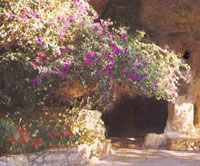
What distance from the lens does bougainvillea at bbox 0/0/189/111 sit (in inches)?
231

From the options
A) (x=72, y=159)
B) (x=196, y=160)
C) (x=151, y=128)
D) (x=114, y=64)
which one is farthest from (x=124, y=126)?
(x=114, y=64)

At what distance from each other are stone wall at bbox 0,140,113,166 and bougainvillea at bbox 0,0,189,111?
1.50 metres

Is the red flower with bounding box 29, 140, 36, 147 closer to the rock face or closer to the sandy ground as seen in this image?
the sandy ground

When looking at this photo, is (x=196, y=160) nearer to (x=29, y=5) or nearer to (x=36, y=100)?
(x=36, y=100)

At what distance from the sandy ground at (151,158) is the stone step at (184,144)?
3.09 feet

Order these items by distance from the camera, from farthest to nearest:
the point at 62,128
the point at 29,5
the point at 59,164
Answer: the point at 62,128
the point at 59,164
the point at 29,5

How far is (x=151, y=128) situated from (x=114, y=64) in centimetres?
1146

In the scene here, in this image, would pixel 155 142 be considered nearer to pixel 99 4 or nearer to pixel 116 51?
pixel 99 4

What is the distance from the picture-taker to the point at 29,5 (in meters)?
5.98

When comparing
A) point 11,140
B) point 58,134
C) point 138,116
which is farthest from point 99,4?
point 138,116

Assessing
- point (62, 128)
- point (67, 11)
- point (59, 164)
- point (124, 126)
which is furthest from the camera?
point (124, 126)

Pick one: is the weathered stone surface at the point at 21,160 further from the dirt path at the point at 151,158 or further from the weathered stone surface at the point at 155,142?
the weathered stone surface at the point at 155,142

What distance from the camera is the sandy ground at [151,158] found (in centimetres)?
785

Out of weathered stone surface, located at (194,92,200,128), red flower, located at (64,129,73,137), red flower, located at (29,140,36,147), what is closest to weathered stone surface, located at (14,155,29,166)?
red flower, located at (29,140,36,147)
